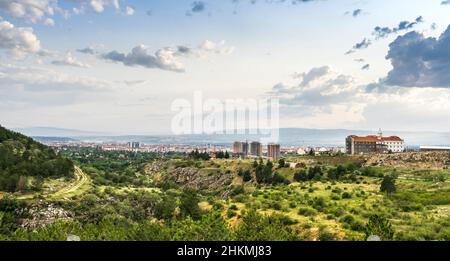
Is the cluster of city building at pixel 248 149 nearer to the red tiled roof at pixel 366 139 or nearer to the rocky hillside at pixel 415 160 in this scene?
the red tiled roof at pixel 366 139

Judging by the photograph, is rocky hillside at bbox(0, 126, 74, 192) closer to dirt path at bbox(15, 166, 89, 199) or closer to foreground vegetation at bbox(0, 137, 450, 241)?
dirt path at bbox(15, 166, 89, 199)

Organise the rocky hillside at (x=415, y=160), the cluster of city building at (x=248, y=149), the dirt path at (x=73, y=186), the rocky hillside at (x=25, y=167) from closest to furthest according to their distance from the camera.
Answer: the dirt path at (x=73, y=186), the rocky hillside at (x=25, y=167), the rocky hillside at (x=415, y=160), the cluster of city building at (x=248, y=149)

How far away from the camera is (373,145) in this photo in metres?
78.3

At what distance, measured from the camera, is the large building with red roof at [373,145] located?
7725cm

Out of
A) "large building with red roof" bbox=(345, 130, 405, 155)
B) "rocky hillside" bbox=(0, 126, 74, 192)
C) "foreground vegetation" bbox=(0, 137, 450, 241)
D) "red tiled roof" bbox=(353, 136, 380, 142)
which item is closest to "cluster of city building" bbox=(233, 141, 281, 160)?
"foreground vegetation" bbox=(0, 137, 450, 241)

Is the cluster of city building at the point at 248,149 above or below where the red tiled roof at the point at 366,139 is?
below

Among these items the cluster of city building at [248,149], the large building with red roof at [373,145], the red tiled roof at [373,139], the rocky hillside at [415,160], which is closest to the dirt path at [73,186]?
the rocky hillside at [415,160]

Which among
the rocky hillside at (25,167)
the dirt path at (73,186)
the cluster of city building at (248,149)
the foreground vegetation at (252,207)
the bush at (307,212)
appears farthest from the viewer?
the cluster of city building at (248,149)

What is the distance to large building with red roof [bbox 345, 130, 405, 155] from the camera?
77.2 m

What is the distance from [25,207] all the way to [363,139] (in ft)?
188

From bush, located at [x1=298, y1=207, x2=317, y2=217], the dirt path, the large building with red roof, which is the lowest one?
the dirt path

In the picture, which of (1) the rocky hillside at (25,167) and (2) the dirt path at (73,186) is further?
(1) the rocky hillside at (25,167)

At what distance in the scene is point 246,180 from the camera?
205ft
